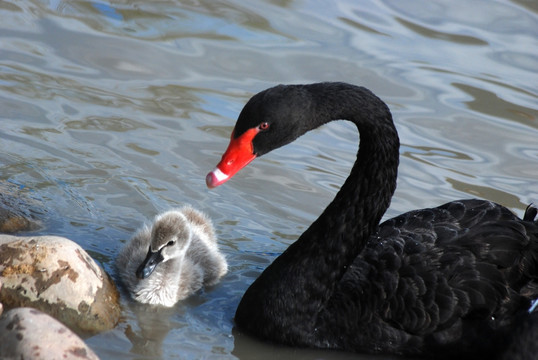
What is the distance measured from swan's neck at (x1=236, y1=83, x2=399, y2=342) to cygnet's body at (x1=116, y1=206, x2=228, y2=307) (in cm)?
39

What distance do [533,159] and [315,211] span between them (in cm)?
193

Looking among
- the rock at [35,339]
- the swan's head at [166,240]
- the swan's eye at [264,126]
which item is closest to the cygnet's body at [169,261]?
the swan's head at [166,240]

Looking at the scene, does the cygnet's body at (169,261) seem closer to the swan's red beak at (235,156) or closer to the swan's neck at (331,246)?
the swan's neck at (331,246)

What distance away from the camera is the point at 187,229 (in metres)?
4.89

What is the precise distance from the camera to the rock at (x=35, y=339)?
11.4ft

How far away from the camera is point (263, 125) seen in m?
4.14

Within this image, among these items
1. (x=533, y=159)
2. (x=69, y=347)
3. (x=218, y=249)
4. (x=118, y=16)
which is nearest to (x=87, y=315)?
(x=69, y=347)

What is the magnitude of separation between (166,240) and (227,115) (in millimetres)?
2362

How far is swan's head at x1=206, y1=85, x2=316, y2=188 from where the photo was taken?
4114mm

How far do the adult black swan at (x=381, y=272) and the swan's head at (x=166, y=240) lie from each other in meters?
0.47

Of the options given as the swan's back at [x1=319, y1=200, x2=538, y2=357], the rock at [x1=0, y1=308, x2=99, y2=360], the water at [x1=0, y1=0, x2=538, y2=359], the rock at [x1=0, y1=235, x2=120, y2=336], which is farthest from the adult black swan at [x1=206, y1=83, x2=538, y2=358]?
the rock at [x1=0, y1=308, x2=99, y2=360]

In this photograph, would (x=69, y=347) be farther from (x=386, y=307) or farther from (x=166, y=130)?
(x=166, y=130)

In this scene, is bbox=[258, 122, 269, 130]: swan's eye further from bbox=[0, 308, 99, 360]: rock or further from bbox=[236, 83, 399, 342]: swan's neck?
bbox=[0, 308, 99, 360]: rock

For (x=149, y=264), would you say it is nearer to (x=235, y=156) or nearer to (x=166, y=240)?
(x=166, y=240)
